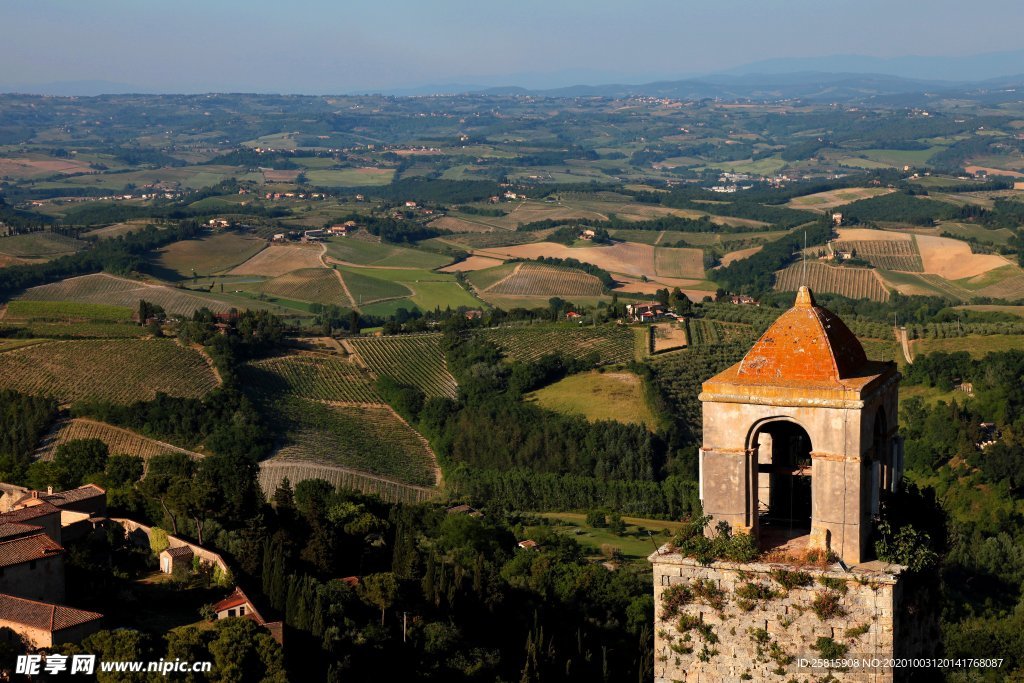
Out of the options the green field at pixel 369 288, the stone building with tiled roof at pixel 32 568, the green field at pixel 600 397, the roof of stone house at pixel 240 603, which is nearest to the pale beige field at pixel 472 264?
the green field at pixel 369 288

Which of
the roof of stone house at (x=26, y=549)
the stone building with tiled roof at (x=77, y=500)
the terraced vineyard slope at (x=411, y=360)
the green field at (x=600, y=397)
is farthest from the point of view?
the terraced vineyard slope at (x=411, y=360)

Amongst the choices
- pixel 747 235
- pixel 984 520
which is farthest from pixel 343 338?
pixel 747 235

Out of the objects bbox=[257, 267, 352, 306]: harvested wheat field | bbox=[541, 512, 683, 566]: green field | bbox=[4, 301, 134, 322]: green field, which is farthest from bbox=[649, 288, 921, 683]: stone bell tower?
bbox=[257, 267, 352, 306]: harvested wheat field

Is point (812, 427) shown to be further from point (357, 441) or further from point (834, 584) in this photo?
point (357, 441)

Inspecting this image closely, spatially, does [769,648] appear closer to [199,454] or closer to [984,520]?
[984,520]

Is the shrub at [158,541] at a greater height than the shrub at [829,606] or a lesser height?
lesser

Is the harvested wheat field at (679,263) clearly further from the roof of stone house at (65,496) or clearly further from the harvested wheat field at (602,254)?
the roof of stone house at (65,496)

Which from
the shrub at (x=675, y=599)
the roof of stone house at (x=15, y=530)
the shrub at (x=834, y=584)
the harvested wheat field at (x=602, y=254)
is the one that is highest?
the shrub at (x=834, y=584)
